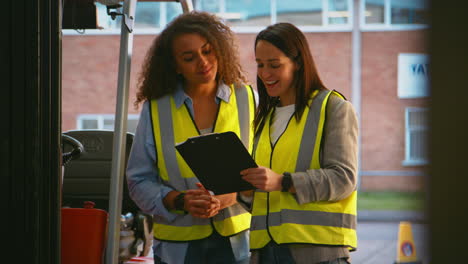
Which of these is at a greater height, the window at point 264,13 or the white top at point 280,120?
the window at point 264,13

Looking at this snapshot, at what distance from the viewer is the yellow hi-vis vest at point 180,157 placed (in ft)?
7.38

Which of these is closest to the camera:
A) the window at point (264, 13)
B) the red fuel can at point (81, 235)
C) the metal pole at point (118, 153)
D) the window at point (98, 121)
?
the red fuel can at point (81, 235)

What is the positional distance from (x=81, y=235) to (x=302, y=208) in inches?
42.1

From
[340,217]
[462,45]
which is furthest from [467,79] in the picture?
[340,217]

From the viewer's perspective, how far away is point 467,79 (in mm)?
598

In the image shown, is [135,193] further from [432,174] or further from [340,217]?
[432,174]

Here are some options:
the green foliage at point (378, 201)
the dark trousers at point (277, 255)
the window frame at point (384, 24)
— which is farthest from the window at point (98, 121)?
the dark trousers at point (277, 255)

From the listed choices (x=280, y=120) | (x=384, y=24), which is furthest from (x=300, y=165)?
(x=384, y=24)

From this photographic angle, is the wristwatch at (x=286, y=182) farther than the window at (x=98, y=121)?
No

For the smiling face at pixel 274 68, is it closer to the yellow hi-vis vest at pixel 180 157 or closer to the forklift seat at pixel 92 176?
the yellow hi-vis vest at pixel 180 157

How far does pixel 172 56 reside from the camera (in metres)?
2.41

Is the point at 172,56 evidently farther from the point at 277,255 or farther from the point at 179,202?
the point at 277,255

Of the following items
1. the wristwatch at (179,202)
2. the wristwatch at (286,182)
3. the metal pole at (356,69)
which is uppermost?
the metal pole at (356,69)
